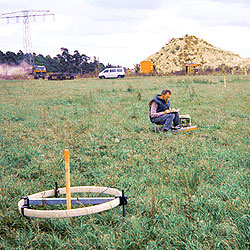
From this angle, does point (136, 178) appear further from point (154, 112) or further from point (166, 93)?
point (166, 93)

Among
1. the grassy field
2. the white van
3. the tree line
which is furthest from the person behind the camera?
the tree line

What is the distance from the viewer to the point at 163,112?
642 cm

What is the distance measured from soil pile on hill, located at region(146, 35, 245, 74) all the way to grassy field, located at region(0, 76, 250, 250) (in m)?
45.0

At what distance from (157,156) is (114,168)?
0.89 meters

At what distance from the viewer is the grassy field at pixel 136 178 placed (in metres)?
2.52

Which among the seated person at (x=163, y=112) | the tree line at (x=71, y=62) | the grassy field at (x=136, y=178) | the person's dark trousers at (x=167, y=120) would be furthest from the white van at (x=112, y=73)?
Result: the person's dark trousers at (x=167, y=120)

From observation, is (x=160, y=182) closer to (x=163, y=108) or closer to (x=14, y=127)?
(x=163, y=108)

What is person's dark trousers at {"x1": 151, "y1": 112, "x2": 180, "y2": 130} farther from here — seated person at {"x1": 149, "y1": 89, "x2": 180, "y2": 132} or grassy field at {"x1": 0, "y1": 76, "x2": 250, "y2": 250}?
grassy field at {"x1": 0, "y1": 76, "x2": 250, "y2": 250}

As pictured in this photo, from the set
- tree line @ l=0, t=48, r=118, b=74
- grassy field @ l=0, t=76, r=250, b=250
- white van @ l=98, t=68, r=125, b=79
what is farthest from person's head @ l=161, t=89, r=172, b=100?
tree line @ l=0, t=48, r=118, b=74

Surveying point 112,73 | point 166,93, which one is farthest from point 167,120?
point 112,73

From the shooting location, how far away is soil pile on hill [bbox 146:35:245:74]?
51.3 m

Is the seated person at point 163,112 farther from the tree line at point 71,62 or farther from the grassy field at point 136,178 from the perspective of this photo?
the tree line at point 71,62

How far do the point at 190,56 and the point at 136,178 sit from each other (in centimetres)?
5247

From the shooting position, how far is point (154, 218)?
9.27ft
